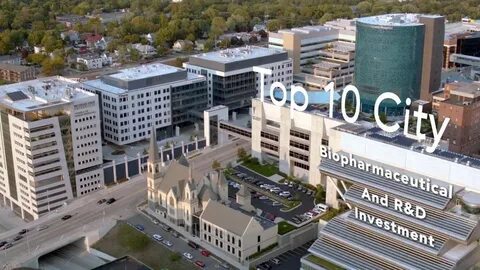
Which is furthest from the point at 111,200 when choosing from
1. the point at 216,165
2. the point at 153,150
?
the point at 216,165

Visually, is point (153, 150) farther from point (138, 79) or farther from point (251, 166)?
point (138, 79)

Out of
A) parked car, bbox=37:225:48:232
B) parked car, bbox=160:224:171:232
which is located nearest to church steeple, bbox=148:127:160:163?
parked car, bbox=160:224:171:232

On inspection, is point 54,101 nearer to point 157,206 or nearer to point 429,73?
point 157,206

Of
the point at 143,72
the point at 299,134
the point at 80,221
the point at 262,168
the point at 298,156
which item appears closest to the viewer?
the point at 80,221

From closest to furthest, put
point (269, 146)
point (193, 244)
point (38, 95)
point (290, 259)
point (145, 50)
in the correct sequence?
point (290, 259) → point (193, 244) → point (38, 95) → point (269, 146) → point (145, 50)

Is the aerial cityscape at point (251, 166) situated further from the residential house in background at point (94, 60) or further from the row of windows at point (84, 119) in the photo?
the residential house in background at point (94, 60)

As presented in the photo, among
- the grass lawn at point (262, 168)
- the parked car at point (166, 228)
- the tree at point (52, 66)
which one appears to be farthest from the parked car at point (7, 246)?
the tree at point (52, 66)
